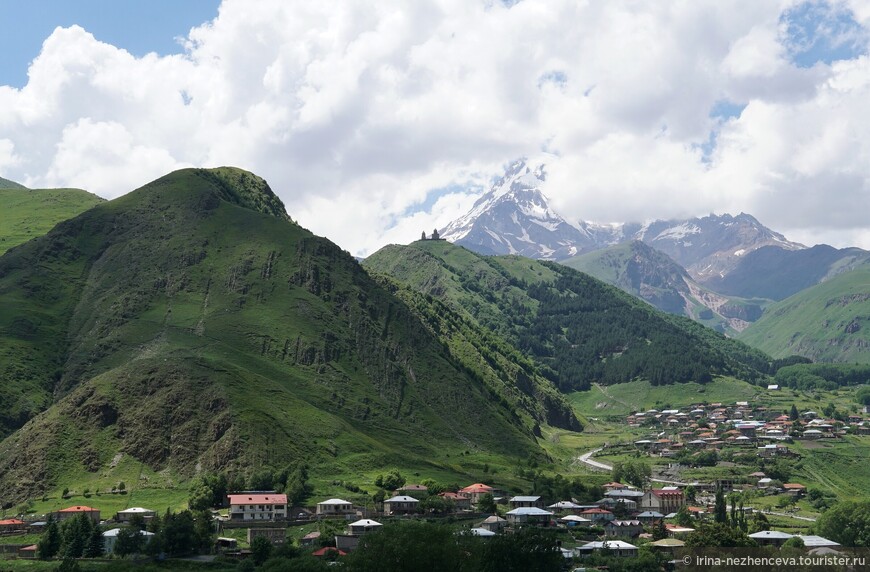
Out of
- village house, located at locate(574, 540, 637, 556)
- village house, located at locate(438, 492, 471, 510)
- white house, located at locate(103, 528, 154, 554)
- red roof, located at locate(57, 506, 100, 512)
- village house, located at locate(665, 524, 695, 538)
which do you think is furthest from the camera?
village house, located at locate(438, 492, 471, 510)

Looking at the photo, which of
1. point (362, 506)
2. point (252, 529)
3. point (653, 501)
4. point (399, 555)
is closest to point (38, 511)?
point (252, 529)

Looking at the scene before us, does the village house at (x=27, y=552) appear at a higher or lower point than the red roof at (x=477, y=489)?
lower

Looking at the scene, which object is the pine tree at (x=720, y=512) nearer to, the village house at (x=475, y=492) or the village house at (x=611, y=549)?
the village house at (x=611, y=549)

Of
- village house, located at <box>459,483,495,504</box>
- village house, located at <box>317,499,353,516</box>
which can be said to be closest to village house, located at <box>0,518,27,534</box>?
village house, located at <box>317,499,353,516</box>

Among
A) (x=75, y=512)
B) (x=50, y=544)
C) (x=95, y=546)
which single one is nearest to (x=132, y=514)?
(x=75, y=512)

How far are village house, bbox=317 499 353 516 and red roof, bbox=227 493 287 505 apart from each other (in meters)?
6.32

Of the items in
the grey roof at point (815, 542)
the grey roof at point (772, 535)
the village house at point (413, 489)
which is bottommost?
the grey roof at point (815, 542)

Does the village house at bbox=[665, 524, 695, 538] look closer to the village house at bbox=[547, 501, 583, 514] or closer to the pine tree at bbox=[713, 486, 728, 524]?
the pine tree at bbox=[713, 486, 728, 524]

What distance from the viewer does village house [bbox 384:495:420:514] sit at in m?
178

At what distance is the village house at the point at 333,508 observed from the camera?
579 ft

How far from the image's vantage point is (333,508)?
17675 centimetres

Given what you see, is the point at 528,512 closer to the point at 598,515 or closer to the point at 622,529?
the point at 598,515

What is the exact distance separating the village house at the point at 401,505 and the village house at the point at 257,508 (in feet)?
57.9

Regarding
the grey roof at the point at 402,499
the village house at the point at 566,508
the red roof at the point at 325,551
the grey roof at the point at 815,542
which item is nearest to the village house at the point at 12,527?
the red roof at the point at 325,551
